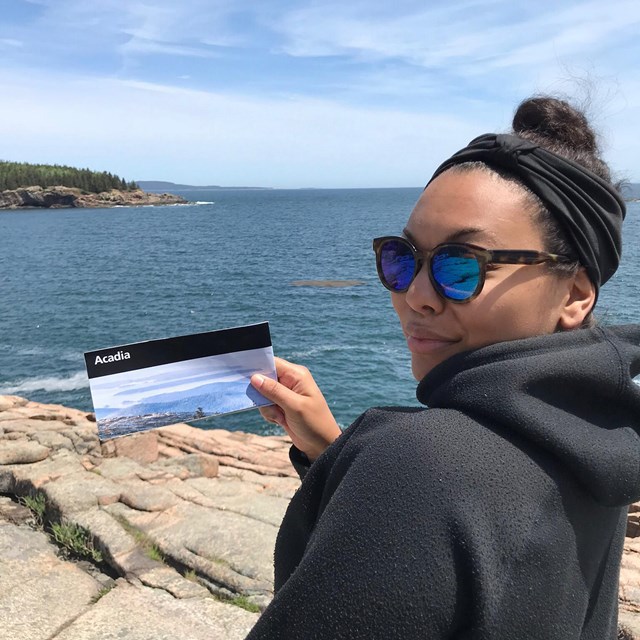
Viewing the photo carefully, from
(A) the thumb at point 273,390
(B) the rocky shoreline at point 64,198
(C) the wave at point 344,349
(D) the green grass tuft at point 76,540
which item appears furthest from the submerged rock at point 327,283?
(B) the rocky shoreline at point 64,198

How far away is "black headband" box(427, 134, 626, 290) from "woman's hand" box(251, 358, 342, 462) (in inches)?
31.3

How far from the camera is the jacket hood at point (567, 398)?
3.20ft

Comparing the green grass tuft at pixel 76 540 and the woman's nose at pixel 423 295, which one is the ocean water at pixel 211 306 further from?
the green grass tuft at pixel 76 540

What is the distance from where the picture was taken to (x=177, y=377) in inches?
65.8

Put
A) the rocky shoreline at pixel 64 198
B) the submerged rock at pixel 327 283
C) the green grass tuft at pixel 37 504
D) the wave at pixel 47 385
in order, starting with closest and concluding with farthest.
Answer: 1. the green grass tuft at pixel 37 504
2. the wave at pixel 47 385
3. the submerged rock at pixel 327 283
4. the rocky shoreline at pixel 64 198

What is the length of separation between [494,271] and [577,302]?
0.21m

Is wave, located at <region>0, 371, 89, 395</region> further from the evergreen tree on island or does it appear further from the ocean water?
the evergreen tree on island

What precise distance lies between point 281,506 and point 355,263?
134 ft

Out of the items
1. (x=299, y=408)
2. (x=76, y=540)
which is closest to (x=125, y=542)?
(x=76, y=540)

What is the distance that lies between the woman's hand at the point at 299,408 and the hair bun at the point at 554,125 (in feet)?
2.86

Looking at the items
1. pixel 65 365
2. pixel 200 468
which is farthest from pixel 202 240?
pixel 200 468

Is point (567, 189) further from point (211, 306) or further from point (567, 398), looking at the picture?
point (211, 306)

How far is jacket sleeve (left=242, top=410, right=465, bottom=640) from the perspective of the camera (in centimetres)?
89

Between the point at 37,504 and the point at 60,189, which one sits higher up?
the point at 60,189
